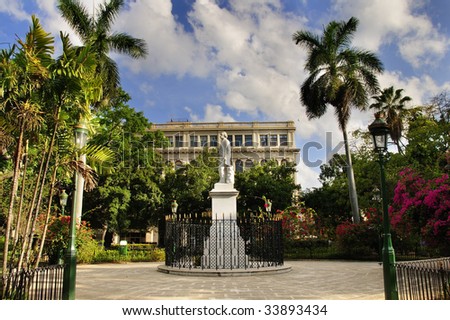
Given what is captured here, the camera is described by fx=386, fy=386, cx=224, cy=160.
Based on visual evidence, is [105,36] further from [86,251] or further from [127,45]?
[86,251]

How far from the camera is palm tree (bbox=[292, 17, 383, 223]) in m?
25.2

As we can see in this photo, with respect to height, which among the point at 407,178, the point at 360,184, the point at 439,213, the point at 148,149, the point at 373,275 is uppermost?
the point at 148,149

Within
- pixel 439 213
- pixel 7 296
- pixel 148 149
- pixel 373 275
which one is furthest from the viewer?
pixel 148 149

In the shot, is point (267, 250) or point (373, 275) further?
point (267, 250)

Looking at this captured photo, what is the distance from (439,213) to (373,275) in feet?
10.7

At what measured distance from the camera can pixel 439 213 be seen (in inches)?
450

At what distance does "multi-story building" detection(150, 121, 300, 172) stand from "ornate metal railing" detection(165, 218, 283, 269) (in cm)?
4179

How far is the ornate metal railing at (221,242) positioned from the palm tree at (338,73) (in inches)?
457

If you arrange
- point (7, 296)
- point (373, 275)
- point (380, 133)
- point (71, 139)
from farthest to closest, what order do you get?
1. point (373, 275)
2. point (71, 139)
3. point (380, 133)
4. point (7, 296)

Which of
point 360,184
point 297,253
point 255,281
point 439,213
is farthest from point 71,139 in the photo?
point 360,184

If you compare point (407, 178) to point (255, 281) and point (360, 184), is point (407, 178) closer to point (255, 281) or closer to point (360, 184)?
point (255, 281)

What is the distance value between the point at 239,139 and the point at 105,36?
120 feet

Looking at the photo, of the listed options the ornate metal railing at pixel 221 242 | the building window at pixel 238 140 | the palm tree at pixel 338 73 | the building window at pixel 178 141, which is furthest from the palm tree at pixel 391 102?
the building window at pixel 178 141

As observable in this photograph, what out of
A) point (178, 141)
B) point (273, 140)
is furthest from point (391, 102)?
point (178, 141)
